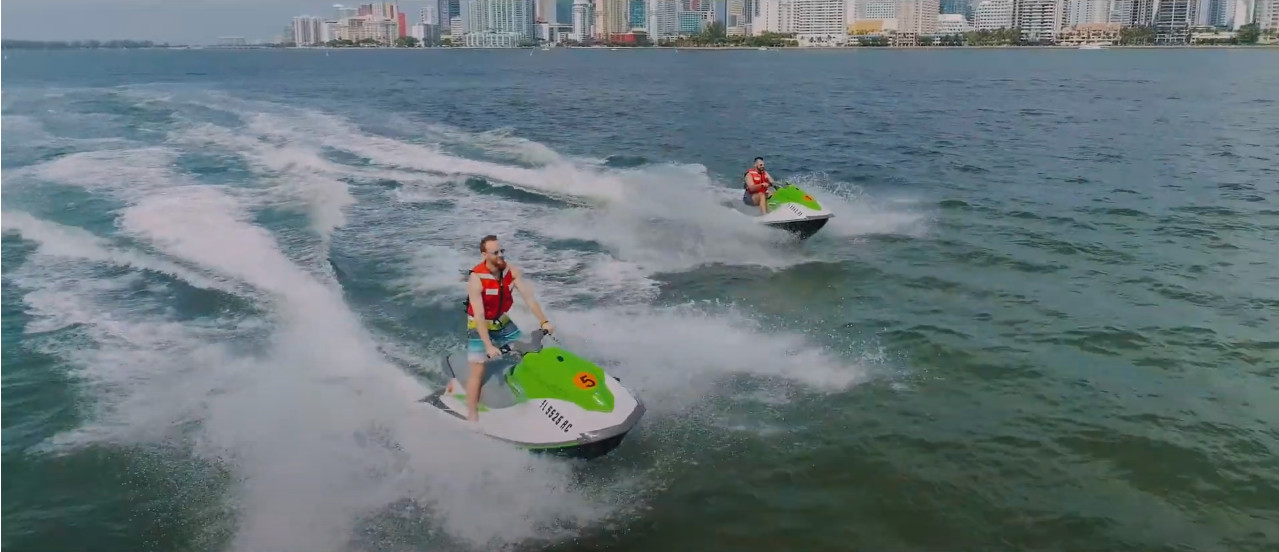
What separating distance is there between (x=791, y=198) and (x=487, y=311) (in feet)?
32.7

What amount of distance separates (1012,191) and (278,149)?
2090 cm

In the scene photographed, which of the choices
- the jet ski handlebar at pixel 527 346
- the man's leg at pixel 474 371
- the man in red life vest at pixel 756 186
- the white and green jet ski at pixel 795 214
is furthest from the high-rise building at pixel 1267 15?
the man's leg at pixel 474 371

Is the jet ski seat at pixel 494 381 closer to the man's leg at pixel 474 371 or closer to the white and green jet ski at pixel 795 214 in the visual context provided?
the man's leg at pixel 474 371

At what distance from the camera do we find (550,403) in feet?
28.8

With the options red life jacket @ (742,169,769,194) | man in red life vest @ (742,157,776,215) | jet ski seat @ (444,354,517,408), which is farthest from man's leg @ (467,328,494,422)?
red life jacket @ (742,169,769,194)

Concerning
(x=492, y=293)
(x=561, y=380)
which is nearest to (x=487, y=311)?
(x=492, y=293)

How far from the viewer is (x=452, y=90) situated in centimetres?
6650

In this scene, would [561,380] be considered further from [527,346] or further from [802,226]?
[802,226]

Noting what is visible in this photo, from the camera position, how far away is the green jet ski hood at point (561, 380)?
865 cm

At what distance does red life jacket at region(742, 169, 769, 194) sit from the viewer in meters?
18.5

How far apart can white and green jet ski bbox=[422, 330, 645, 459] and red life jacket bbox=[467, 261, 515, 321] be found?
0.40 m

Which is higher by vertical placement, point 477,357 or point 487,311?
point 487,311

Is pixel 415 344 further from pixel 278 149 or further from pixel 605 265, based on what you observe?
pixel 278 149

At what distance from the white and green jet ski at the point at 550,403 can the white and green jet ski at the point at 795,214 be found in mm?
9274
